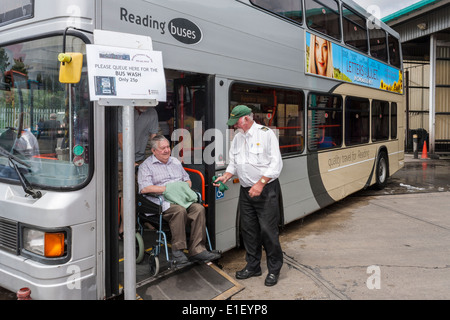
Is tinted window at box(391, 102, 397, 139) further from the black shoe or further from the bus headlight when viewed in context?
the bus headlight

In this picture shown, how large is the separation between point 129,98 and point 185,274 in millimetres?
1824

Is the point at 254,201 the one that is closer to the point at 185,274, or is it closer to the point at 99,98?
the point at 185,274

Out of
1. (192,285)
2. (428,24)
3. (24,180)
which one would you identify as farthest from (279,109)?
(428,24)

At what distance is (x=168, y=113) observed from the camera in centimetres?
473

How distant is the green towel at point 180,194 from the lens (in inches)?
152

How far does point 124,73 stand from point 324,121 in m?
4.09

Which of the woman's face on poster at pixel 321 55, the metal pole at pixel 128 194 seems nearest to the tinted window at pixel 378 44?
the woman's face on poster at pixel 321 55

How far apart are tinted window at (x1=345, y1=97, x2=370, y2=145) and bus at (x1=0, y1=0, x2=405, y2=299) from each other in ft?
0.17

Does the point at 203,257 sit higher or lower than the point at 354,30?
lower

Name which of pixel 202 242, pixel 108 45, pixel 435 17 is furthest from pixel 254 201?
pixel 435 17

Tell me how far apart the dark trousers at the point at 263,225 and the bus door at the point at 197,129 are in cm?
35

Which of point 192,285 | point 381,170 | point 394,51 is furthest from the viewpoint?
point 394,51

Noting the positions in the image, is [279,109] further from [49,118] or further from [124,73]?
[49,118]

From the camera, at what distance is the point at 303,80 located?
5.57 m
